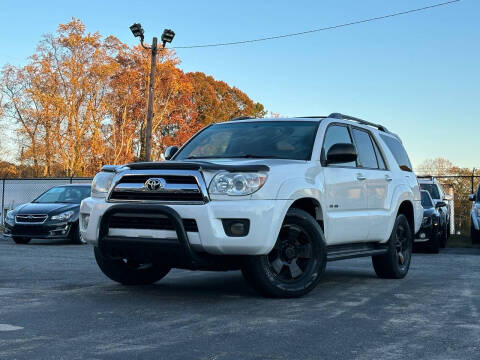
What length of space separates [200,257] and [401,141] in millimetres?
4987

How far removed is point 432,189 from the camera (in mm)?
17125

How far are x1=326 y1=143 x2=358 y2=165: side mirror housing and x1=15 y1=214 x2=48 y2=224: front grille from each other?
9.91 meters

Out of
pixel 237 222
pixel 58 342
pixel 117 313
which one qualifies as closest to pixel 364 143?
pixel 237 222

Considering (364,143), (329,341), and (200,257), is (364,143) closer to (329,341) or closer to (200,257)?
(200,257)

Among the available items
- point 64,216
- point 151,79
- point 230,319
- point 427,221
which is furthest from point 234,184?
point 151,79

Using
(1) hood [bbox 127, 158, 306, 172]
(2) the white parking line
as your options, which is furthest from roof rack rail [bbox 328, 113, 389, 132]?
(2) the white parking line

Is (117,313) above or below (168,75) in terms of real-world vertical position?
below

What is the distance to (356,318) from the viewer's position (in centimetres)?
533

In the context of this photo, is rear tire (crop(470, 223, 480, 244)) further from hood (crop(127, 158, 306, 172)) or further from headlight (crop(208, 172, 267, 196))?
headlight (crop(208, 172, 267, 196))

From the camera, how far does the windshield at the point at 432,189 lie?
16891 millimetres

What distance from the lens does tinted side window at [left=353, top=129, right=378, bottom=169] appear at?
26.2ft

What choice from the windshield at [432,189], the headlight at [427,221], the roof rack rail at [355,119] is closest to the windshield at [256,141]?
the roof rack rail at [355,119]

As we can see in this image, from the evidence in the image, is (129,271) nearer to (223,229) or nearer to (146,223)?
(146,223)

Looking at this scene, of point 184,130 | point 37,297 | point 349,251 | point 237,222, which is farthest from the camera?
point 184,130
